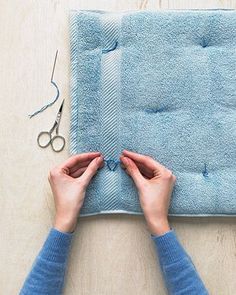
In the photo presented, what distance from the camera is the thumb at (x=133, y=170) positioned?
3.65 feet

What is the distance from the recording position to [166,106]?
1153 millimetres

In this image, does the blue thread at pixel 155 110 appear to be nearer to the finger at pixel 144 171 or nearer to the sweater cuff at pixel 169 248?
the finger at pixel 144 171

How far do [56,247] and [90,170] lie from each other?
20cm

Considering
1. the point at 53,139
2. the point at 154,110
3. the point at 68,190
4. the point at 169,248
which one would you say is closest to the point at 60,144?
the point at 53,139

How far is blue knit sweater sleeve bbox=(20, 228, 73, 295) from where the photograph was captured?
42.8 inches

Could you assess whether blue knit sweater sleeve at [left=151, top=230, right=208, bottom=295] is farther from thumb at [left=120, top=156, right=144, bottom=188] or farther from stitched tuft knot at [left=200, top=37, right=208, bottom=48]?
stitched tuft knot at [left=200, top=37, right=208, bottom=48]

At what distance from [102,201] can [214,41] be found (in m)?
0.48

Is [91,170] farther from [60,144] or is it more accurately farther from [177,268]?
[177,268]

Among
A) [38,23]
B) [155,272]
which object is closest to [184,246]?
[155,272]

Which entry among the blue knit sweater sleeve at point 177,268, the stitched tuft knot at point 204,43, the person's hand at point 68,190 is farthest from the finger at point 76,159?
the stitched tuft knot at point 204,43

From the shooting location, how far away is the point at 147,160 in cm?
112

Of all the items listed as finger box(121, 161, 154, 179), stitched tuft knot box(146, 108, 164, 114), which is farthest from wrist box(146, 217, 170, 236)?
stitched tuft knot box(146, 108, 164, 114)

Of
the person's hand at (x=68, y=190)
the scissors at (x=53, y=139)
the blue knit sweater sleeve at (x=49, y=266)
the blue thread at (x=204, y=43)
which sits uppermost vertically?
the blue thread at (x=204, y=43)

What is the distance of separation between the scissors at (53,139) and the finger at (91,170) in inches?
3.8
